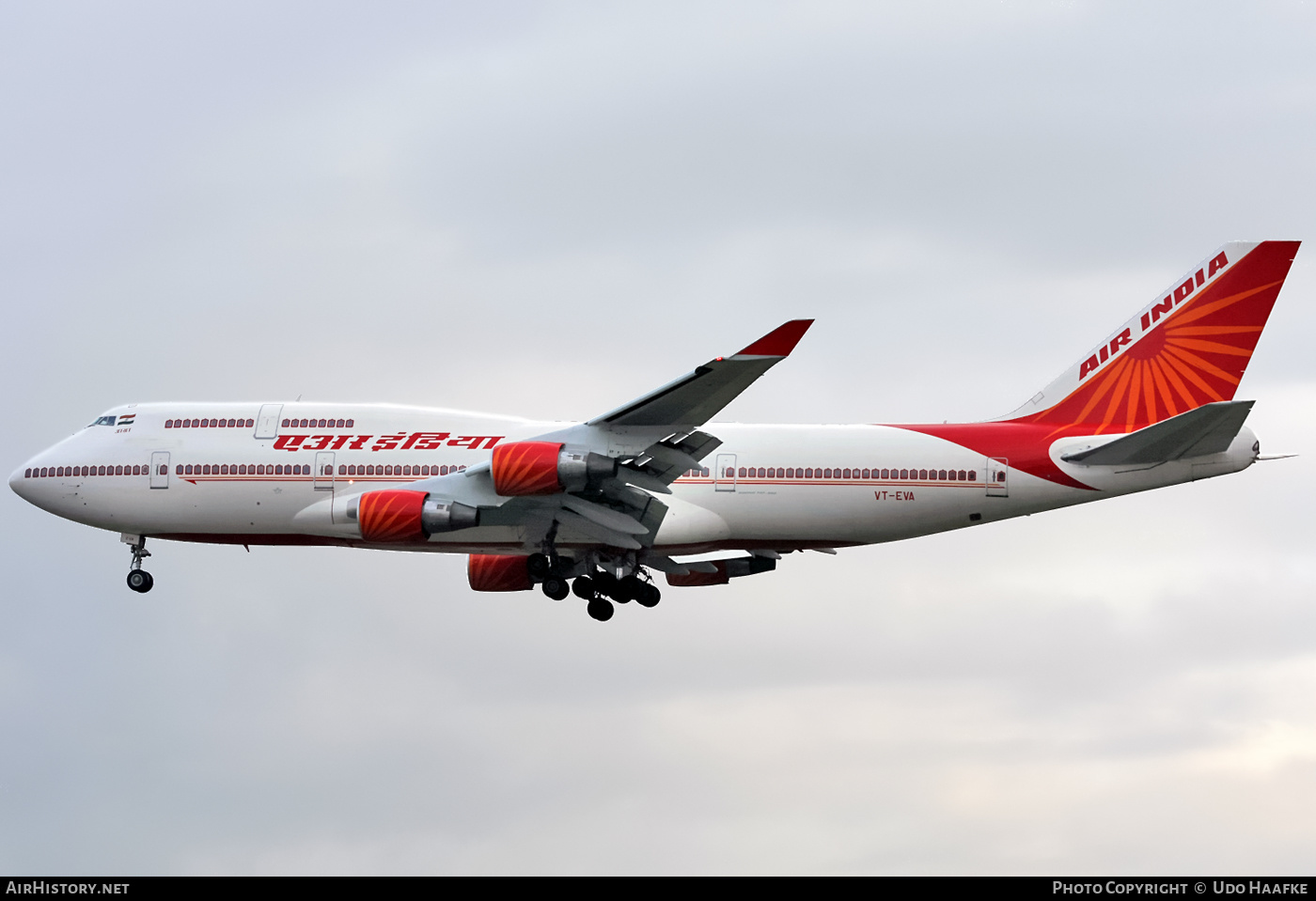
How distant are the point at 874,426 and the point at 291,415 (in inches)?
643

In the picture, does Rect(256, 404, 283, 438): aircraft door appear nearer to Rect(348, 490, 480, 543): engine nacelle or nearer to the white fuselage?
the white fuselage

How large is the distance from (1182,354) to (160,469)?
2877 cm

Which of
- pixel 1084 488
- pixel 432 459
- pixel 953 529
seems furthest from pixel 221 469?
pixel 1084 488

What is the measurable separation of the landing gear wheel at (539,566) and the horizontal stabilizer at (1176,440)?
14.2 m

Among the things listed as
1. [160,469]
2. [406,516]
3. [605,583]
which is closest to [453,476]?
[406,516]

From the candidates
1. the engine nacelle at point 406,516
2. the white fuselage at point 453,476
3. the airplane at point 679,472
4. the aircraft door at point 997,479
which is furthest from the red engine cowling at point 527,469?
the aircraft door at point 997,479

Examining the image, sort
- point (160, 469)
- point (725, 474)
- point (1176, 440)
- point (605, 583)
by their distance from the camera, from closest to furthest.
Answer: point (1176, 440), point (725, 474), point (605, 583), point (160, 469)

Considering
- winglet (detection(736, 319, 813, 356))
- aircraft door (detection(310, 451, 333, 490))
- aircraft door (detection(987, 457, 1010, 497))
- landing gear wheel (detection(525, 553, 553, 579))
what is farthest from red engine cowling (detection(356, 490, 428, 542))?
aircraft door (detection(987, 457, 1010, 497))

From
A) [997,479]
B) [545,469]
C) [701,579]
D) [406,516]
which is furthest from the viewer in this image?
[701,579]

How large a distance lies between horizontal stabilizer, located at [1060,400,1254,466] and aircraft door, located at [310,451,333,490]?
19.9 metres

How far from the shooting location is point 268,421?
52.5 meters

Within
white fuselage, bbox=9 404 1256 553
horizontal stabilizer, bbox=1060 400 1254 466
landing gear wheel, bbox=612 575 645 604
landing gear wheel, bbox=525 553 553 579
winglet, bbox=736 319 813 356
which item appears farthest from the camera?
landing gear wheel, bbox=612 575 645 604

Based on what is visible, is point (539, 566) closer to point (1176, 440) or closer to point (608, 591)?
point (608, 591)

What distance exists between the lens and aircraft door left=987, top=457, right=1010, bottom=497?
163ft
